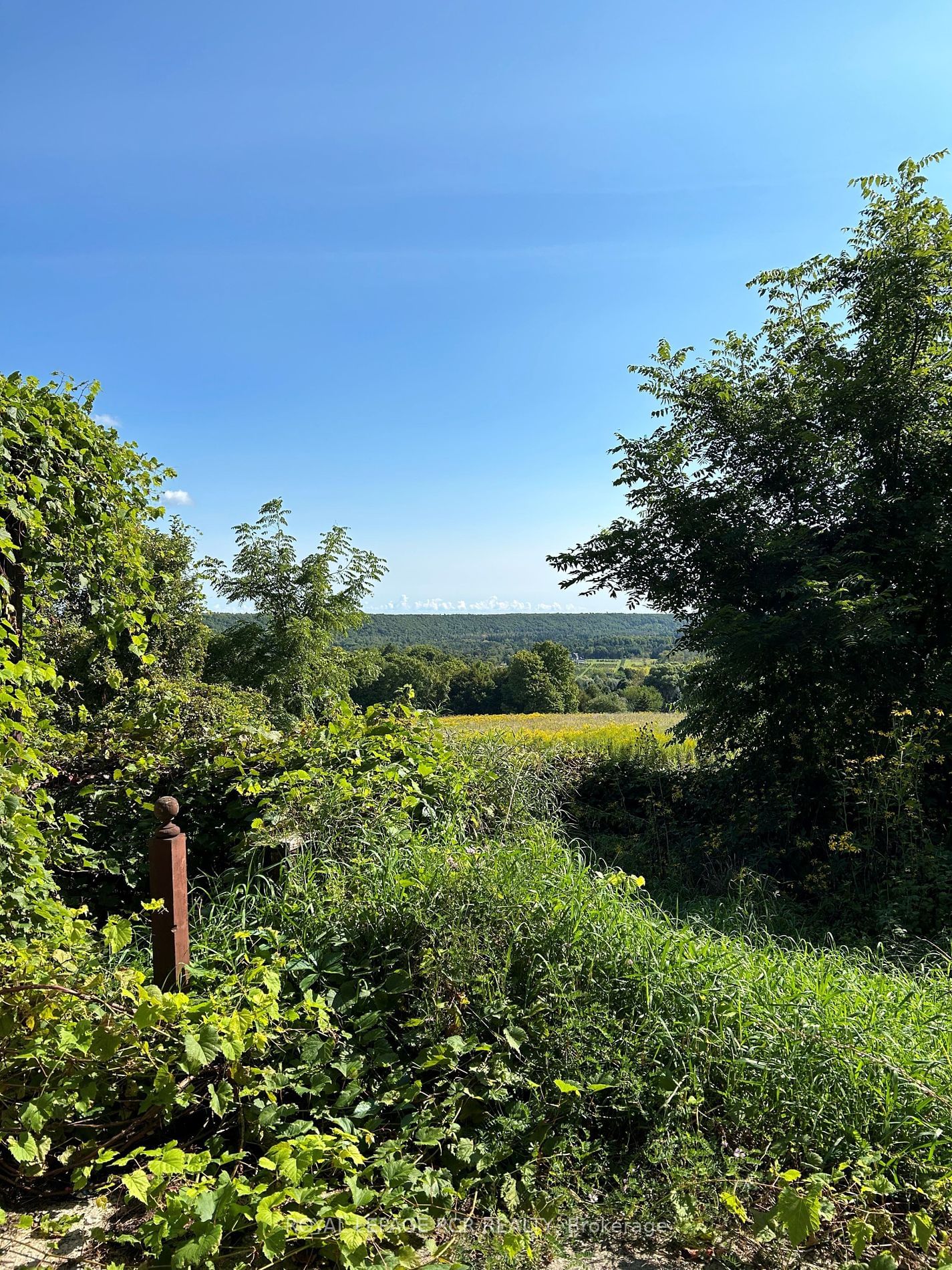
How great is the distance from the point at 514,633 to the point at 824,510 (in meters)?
93.1

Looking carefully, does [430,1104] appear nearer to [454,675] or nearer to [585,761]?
[585,761]

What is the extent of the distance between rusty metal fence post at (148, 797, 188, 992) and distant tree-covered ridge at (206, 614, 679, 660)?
210ft

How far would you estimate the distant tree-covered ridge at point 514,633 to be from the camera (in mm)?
76562

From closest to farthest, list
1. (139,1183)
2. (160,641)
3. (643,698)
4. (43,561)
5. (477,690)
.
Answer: (139,1183), (43,561), (160,641), (643,698), (477,690)

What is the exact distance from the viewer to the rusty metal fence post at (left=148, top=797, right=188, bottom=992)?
8.45ft

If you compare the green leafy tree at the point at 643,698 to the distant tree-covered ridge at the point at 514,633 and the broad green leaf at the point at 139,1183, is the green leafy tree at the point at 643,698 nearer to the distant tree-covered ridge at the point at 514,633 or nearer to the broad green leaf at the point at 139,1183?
the broad green leaf at the point at 139,1183

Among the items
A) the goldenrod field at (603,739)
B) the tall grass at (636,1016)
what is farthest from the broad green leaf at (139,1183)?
the goldenrod field at (603,739)

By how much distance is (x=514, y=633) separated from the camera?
100 m

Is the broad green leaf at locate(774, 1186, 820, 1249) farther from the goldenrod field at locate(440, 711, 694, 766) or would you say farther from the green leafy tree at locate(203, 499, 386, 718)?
the green leafy tree at locate(203, 499, 386, 718)

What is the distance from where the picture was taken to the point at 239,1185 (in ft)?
6.13

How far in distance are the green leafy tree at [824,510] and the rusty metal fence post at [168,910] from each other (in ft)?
17.7

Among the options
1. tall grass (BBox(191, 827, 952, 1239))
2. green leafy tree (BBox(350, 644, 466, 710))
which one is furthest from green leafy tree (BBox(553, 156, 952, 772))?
green leafy tree (BBox(350, 644, 466, 710))

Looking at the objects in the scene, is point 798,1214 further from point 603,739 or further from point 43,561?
point 603,739

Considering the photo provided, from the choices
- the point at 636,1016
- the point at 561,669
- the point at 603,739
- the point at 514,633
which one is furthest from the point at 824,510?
the point at 514,633
